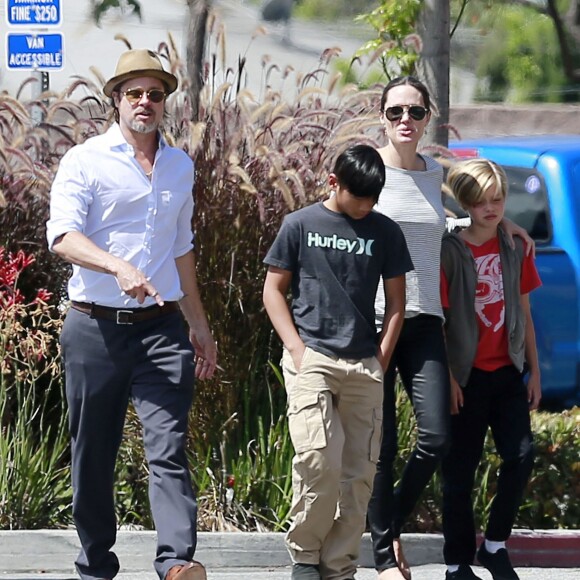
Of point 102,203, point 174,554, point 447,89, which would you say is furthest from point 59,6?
point 174,554

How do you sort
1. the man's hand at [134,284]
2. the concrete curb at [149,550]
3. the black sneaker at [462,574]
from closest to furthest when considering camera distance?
the man's hand at [134,284], the black sneaker at [462,574], the concrete curb at [149,550]

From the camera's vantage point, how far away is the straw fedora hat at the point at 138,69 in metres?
5.02

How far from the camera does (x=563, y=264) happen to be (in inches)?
321

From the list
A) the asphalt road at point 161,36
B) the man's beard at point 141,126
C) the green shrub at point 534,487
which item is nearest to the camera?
the man's beard at point 141,126

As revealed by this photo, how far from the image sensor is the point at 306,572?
524 centimetres

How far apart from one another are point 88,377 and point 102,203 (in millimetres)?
620

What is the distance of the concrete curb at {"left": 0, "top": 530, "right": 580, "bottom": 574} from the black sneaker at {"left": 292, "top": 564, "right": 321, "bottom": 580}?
0.82m

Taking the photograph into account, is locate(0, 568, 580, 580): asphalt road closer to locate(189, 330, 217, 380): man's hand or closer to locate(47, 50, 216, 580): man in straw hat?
locate(47, 50, 216, 580): man in straw hat

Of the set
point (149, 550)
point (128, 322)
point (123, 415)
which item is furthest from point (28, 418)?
point (128, 322)

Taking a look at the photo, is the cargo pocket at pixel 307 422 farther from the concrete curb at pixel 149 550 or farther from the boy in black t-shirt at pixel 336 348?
the concrete curb at pixel 149 550

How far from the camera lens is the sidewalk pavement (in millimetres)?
6004

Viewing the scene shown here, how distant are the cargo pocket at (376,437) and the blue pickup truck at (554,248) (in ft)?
10.1

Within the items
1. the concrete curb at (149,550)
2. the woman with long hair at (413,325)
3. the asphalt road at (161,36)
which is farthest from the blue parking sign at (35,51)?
the asphalt road at (161,36)

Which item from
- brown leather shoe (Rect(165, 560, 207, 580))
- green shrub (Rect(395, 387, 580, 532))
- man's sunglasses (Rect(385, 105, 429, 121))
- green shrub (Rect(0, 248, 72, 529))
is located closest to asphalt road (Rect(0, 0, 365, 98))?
green shrub (Rect(0, 248, 72, 529))
